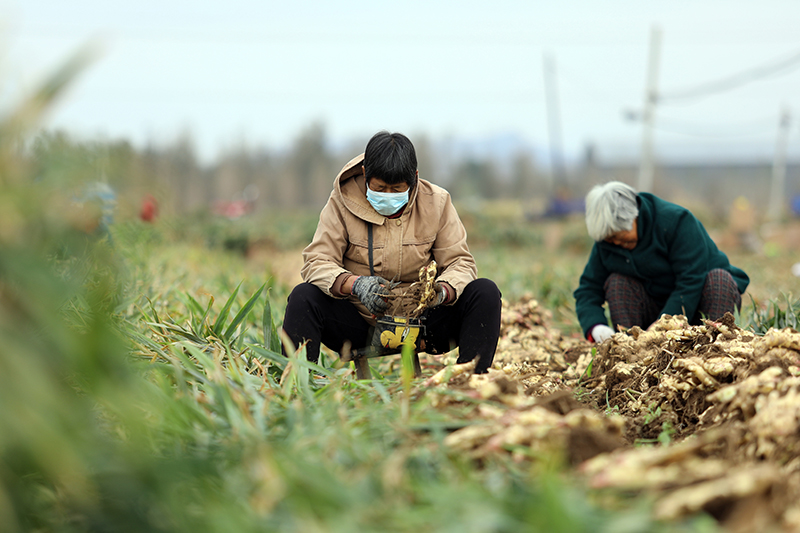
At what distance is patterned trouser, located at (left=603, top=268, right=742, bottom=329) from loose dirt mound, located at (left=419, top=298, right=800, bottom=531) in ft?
Answer: 2.28

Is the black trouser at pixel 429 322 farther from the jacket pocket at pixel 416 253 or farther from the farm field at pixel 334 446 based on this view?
the farm field at pixel 334 446

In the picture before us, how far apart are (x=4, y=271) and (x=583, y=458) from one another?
44.4 inches

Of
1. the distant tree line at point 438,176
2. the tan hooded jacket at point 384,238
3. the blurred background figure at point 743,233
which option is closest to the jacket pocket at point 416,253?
the tan hooded jacket at point 384,238

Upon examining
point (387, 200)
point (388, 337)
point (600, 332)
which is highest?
point (387, 200)

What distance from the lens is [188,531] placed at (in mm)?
1023

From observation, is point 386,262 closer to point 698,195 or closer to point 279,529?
point 279,529

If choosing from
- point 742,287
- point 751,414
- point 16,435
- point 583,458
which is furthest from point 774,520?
point 742,287

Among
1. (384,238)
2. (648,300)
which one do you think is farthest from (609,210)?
(384,238)

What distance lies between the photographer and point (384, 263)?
2.58 meters

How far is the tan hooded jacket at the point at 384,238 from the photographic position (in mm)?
2574

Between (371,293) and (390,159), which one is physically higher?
(390,159)

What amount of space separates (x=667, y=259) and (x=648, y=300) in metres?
0.24

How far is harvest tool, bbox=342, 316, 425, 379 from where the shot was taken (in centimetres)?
248

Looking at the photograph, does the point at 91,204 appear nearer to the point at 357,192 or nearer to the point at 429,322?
the point at 357,192
